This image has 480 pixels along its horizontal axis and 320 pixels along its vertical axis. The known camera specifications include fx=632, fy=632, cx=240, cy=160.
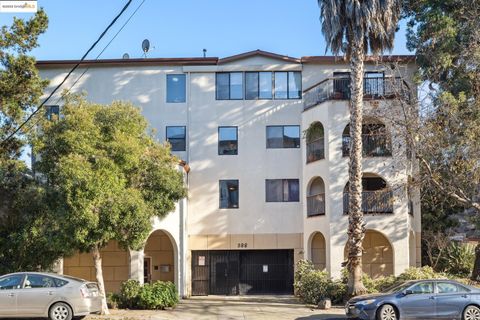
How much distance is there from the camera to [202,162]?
3306cm

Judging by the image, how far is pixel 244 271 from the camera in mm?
33156

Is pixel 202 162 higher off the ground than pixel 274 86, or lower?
lower

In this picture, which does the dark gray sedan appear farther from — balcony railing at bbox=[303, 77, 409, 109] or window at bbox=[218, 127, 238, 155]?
window at bbox=[218, 127, 238, 155]

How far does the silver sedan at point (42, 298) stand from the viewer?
18234 mm

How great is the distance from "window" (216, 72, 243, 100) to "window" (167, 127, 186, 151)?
269cm

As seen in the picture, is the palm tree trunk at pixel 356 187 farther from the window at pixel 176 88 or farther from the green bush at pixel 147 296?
the window at pixel 176 88

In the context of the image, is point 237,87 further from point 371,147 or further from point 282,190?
point 371,147

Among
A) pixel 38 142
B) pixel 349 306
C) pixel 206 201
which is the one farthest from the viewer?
pixel 206 201

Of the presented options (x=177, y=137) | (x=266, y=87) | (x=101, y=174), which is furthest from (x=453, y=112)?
(x=177, y=137)

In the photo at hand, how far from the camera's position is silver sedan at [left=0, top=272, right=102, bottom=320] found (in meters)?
18.2

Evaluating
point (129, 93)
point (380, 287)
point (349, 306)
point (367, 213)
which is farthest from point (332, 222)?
point (129, 93)

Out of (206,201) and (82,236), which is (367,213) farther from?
(82,236)

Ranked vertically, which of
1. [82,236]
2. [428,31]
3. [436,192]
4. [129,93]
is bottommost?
[82,236]

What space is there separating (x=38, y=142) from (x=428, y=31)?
18.7 meters
